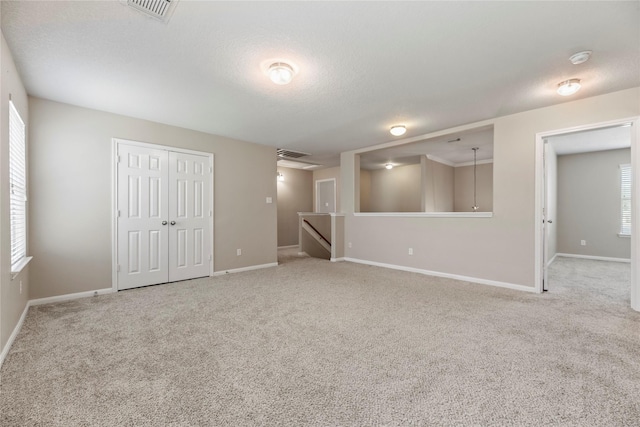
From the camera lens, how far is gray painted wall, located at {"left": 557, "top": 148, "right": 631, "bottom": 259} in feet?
20.5

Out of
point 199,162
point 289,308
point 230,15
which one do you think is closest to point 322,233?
point 199,162

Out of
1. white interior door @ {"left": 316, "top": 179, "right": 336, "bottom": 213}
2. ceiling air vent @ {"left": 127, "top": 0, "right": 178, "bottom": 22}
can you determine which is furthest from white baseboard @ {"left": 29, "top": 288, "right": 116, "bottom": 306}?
white interior door @ {"left": 316, "top": 179, "right": 336, "bottom": 213}

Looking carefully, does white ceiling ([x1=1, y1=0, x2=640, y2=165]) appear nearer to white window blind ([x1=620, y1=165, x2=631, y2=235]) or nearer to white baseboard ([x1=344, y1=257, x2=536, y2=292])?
white baseboard ([x1=344, y1=257, x2=536, y2=292])

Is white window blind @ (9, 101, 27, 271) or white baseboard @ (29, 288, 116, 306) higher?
white window blind @ (9, 101, 27, 271)

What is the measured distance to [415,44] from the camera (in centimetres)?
236

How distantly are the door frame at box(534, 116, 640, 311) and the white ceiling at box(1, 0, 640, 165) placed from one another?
15.4 inches

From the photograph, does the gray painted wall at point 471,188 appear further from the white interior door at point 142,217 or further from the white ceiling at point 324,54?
the white interior door at point 142,217

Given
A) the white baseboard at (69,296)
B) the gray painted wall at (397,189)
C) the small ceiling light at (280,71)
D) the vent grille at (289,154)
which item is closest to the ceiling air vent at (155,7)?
the small ceiling light at (280,71)

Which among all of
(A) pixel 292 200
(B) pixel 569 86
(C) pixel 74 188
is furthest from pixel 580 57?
(A) pixel 292 200

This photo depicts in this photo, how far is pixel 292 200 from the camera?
9.12 m

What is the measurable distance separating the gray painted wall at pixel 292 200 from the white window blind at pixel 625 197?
25.2 feet

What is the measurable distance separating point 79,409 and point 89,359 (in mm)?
652

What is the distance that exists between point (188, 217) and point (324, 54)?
339 cm

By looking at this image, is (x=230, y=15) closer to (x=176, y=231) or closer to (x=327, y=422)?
(x=327, y=422)
